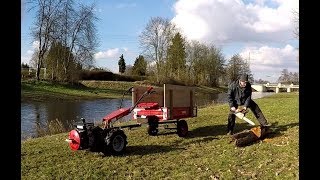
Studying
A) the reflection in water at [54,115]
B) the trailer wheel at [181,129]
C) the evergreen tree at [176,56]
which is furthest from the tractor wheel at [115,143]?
the evergreen tree at [176,56]

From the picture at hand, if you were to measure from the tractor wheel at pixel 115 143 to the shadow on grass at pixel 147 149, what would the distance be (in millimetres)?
240

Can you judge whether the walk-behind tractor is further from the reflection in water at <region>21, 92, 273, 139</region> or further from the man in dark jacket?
the reflection in water at <region>21, 92, 273, 139</region>

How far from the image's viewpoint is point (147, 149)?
9531 millimetres

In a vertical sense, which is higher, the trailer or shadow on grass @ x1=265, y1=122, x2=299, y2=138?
the trailer

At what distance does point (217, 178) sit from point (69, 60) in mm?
45973

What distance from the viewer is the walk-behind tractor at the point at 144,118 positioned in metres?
8.45

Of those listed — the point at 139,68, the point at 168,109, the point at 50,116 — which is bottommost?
the point at 50,116

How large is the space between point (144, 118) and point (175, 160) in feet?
11.5

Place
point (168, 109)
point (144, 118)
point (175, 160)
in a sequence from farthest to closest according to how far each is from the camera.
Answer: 1. point (144, 118)
2. point (168, 109)
3. point (175, 160)

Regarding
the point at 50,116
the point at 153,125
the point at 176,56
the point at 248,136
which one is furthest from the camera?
the point at 176,56

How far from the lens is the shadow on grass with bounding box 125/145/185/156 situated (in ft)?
30.1

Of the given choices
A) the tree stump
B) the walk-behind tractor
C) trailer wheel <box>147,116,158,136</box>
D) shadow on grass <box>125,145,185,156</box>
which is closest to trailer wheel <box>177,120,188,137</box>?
the walk-behind tractor

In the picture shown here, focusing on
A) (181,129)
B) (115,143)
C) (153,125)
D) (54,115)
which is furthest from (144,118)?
(54,115)

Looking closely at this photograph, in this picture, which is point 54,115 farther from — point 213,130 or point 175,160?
point 175,160
